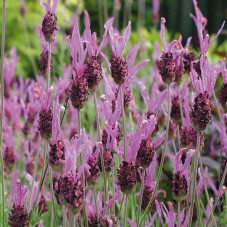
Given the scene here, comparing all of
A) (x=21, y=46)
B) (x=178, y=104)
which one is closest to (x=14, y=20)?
(x=21, y=46)

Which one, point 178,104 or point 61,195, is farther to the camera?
point 178,104

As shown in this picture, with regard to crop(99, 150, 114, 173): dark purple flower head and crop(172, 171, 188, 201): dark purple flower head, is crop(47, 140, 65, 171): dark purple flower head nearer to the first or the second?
crop(99, 150, 114, 173): dark purple flower head

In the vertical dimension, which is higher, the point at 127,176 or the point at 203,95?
the point at 203,95

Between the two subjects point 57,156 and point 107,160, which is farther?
point 107,160

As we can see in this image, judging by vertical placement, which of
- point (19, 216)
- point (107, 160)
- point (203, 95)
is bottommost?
point (19, 216)

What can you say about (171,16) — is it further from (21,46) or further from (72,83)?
(72,83)

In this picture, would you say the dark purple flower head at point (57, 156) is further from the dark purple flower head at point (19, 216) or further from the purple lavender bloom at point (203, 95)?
the purple lavender bloom at point (203, 95)

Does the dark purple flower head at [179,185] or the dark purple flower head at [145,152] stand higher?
the dark purple flower head at [145,152]

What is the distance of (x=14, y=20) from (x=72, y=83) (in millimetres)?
4965

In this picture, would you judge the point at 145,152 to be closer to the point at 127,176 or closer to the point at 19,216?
the point at 127,176

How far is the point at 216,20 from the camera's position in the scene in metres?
6.93

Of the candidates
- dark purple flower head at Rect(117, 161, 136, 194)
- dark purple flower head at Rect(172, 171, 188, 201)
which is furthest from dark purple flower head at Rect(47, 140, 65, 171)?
dark purple flower head at Rect(172, 171, 188, 201)

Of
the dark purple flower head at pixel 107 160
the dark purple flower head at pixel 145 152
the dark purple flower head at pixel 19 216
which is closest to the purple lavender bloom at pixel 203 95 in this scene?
the dark purple flower head at pixel 145 152

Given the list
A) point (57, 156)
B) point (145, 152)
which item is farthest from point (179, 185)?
point (57, 156)
